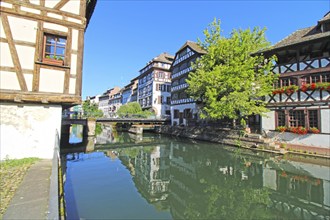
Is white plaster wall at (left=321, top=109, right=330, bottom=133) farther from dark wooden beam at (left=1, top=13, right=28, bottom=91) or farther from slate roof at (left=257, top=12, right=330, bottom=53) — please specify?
dark wooden beam at (left=1, top=13, right=28, bottom=91)

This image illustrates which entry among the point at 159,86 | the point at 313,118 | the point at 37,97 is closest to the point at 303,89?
the point at 313,118

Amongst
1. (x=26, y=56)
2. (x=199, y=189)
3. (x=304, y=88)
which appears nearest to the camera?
(x=26, y=56)

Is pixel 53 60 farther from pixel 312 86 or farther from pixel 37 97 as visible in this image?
pixel 312 86

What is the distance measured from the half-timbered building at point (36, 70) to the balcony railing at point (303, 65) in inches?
657

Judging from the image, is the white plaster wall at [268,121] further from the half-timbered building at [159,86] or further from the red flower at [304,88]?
the half-timbered building at [159,86]

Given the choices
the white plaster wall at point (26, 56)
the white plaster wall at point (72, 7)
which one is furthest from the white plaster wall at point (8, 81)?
the white plaster wall at point (72, 7)

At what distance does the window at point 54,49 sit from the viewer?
27.0 ft

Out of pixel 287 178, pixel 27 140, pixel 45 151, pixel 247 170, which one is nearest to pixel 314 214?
pixel 287 178

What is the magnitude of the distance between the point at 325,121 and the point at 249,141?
5.63 metres

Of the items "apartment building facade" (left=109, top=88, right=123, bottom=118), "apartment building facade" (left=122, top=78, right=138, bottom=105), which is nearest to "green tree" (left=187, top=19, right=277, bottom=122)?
"apartment building facade" (left=122, top=78, right=138, bottom=105)

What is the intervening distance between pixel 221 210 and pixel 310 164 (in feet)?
30.9

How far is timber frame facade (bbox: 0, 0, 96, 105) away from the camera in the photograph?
7531mm

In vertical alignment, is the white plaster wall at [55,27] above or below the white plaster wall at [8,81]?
above

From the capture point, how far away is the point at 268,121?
18.4m
